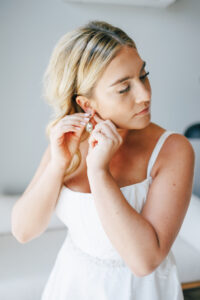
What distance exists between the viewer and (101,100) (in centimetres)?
84

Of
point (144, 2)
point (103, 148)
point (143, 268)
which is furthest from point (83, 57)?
point (144, 2)

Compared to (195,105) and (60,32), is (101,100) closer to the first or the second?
(60,32)

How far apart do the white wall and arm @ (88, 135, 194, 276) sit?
152 centimetres

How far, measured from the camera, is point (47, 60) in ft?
6.68

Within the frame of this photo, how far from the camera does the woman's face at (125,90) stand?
30.5 inches

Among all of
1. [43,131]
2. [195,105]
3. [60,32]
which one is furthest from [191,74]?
[43,131]

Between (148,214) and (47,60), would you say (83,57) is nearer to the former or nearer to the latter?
(148,214)

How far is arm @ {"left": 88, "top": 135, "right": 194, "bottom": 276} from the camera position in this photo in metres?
0.67

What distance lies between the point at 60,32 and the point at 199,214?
1.53 metres

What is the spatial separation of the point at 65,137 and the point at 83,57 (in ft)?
0.81

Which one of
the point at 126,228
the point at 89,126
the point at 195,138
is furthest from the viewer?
the point at 195,138

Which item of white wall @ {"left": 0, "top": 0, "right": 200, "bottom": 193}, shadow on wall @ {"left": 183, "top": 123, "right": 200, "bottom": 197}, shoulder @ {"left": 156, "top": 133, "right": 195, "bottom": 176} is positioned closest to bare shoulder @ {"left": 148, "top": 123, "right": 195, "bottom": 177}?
shoulder @ {"left": 156, "top": 133, "right": 195, "bottom": 176}

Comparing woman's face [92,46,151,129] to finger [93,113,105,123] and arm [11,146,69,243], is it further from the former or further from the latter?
arm [11,146,69,243]

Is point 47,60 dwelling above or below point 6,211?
above
